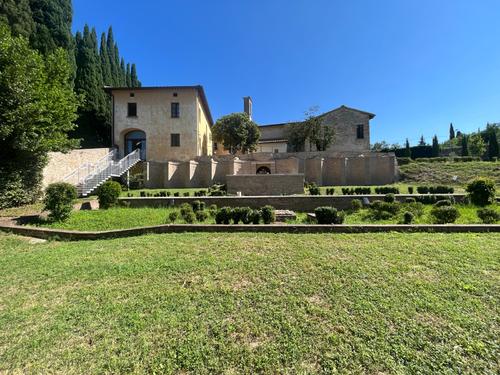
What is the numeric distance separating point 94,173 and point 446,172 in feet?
102

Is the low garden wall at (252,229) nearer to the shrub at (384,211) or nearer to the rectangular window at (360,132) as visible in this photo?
the shrub at (384,211)

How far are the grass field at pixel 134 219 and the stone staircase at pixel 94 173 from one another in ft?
20.4

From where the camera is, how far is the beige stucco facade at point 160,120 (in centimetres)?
2512

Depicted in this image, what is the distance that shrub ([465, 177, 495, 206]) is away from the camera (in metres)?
10.1

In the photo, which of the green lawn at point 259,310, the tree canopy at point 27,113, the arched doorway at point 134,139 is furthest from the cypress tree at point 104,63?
the green lawn at point 259,310

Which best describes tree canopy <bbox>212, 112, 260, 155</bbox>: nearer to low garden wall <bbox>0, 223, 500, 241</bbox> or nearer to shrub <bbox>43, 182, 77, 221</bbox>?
shrub <bbox>43, 182, 77, 221</bbox>

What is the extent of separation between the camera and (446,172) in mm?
24359

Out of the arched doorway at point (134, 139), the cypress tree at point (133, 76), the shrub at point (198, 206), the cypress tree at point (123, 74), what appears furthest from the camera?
the cypress tree at point (133, 76)

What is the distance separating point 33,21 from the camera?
1089 inches

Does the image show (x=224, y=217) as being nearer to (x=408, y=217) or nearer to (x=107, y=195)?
(x=408, y=217)

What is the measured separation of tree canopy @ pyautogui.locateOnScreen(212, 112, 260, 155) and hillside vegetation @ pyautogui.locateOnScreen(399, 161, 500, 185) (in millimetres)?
16918

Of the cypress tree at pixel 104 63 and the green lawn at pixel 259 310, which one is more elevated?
the cypress tree at pixel 104 63

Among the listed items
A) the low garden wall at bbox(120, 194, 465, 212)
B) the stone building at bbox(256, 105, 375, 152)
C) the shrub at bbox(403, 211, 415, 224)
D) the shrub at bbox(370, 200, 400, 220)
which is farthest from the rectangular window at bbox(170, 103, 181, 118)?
the shrub at bbox(403, 211, 415, 224)

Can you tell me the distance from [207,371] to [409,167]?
3052 cm
